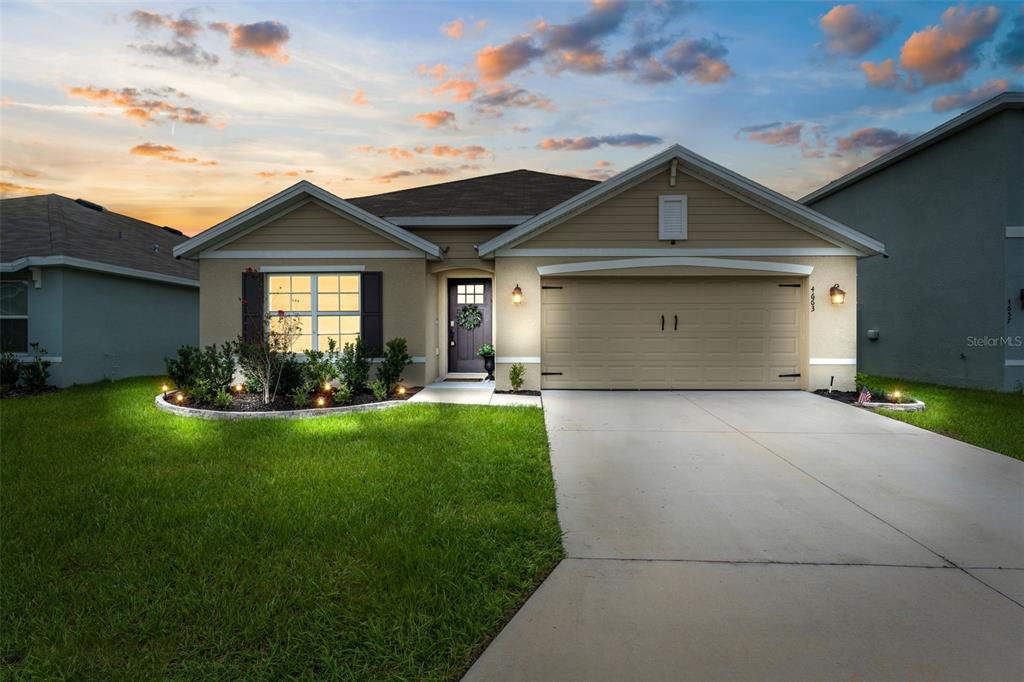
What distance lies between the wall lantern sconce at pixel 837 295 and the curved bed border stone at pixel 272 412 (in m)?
8.30

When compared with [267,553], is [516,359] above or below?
above

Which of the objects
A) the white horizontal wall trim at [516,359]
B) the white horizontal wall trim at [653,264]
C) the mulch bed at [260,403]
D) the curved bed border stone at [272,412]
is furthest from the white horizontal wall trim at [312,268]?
the white horizontal wall trim at [653,264]

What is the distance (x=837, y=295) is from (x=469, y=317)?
25.0 feet

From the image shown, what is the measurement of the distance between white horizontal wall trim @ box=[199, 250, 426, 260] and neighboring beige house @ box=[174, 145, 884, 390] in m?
0.03

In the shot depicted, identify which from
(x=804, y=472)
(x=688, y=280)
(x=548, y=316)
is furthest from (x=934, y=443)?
(x=548, y=316)

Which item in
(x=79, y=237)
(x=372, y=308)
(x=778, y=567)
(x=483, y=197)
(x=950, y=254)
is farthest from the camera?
(x=483, y=197)

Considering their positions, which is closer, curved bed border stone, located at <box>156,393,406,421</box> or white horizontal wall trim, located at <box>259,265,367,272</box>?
curved bed border stone, located at <box>156,393,406,421</box>

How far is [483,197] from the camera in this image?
40.8ft

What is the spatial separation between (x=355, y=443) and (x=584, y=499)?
9.40 ft

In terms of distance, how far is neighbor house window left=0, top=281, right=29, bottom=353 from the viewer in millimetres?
10984

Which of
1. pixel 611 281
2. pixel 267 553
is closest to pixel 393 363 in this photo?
pixel 611 281

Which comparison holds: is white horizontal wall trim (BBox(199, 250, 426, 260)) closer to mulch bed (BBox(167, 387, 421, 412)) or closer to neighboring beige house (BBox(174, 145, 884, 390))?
neighboring beige house (BBox(174, 145, 884, 390))

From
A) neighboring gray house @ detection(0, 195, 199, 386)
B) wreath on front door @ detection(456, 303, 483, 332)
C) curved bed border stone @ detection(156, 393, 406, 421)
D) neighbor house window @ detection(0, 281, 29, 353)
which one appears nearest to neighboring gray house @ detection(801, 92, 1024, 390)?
wreath on front door @ detection(456, 303, 483, 332)

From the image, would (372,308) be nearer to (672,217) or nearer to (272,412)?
(272,412)
